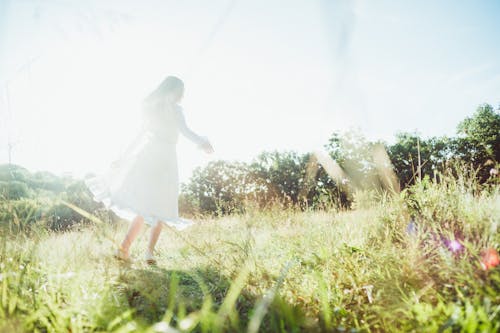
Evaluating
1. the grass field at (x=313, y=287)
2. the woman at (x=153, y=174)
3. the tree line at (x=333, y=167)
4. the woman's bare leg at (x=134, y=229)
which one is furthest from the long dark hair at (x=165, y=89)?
the tree line at (x=333, y=167)

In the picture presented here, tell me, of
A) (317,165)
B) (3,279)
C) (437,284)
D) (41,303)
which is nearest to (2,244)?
(3,279)

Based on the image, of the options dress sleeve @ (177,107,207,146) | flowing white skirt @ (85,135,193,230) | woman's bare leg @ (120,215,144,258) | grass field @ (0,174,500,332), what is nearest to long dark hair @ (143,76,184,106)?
dress sleeve @ (177,107,207,146)

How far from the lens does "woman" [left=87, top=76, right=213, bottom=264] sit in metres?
2.90

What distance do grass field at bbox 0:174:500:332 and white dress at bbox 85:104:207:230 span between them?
0.60 meters

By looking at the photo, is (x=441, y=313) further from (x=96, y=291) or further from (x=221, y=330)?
(x=96, y=291)

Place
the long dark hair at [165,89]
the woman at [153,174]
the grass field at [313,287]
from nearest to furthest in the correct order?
the grass field at [313,287], the woman at [153,174], the long dark hair at [165,89]

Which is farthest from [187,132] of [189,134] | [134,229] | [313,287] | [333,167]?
[333,167]

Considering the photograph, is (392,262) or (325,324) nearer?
(325,324)

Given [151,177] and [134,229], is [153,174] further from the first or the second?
[134,229]

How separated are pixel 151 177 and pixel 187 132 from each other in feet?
1.94

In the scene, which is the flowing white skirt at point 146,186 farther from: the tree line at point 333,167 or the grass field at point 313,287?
the tree line at point 333,167

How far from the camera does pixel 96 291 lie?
5.56 ft

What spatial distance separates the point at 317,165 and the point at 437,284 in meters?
20.3

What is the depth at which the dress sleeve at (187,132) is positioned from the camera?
294 cm
